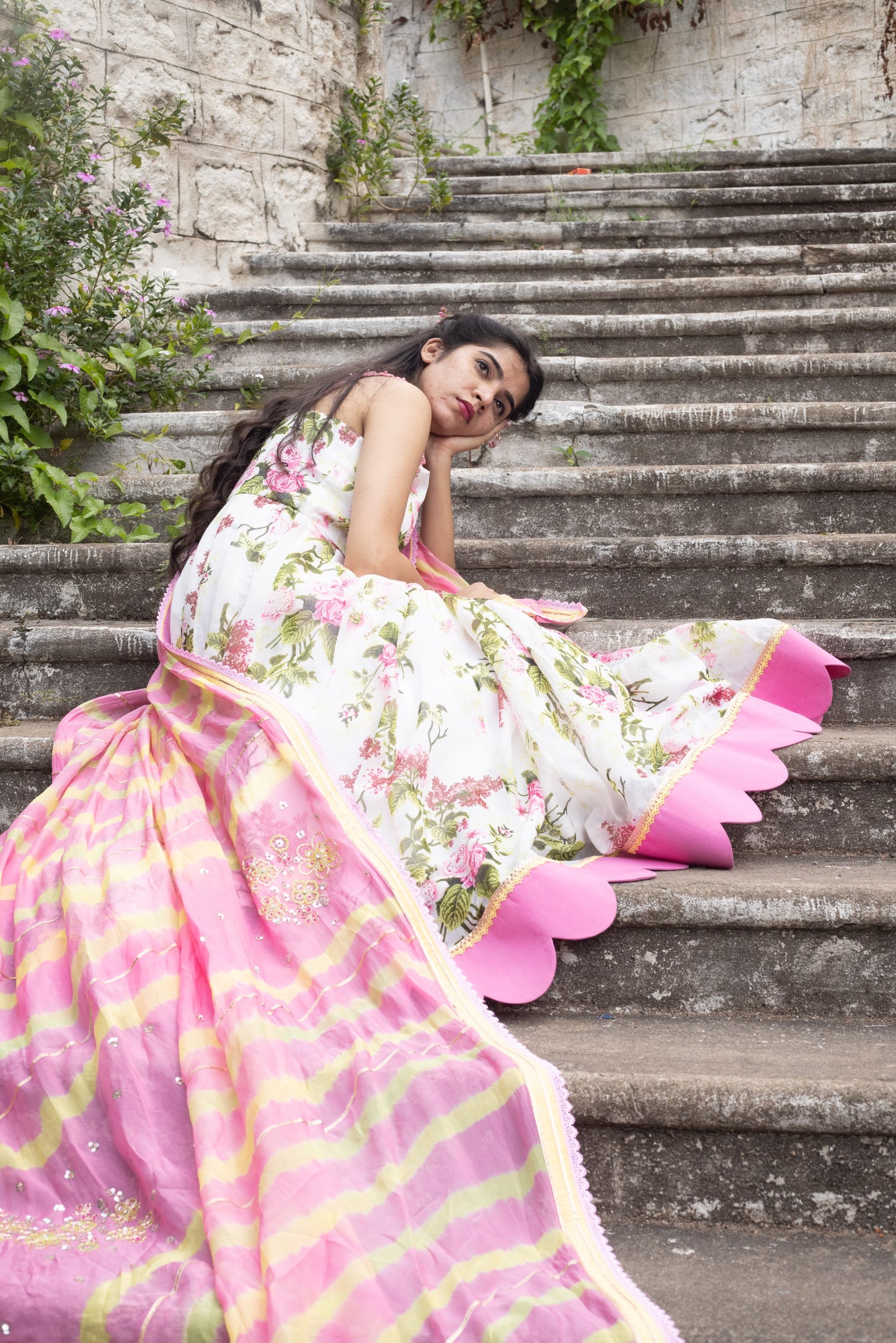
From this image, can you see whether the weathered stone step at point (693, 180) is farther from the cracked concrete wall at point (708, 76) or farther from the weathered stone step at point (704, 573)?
the weathered stone step at point (704, 573)

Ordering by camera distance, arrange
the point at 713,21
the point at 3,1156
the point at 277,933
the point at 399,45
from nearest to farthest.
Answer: the point at 3,1156
the point at 277,933
the point at 713,21
the point at 399,45

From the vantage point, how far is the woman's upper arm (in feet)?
6.51

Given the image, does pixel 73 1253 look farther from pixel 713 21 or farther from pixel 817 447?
pixel 713 21

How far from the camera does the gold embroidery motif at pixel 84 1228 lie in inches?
46.7

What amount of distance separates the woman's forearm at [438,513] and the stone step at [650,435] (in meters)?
0.76

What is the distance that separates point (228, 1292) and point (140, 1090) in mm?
309

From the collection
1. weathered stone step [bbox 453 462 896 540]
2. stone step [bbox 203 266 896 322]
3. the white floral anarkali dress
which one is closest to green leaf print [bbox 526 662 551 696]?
the white floral anarkali dress

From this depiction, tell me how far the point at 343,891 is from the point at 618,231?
153 inches

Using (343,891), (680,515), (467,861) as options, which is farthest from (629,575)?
(343,891)

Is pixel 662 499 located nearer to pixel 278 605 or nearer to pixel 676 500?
pixel 676 500

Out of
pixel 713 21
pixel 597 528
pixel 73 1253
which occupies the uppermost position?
pixel 713 21

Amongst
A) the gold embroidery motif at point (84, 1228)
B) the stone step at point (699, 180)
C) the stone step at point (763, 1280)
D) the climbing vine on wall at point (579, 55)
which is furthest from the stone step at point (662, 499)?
the climbing vine on wall at point (579, 55)

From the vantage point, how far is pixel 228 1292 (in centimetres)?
106

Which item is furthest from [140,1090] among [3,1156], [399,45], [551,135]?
[399,45]
